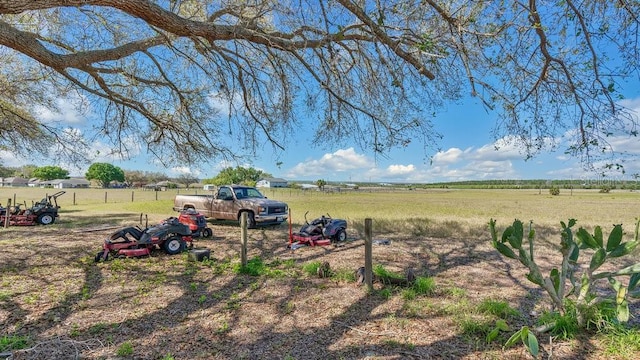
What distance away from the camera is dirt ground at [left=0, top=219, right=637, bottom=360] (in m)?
3.36

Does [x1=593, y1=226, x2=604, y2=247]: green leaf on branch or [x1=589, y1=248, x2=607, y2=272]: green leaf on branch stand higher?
[x1=593, y1=226, x2=604, y2=247]: green leaf on branch

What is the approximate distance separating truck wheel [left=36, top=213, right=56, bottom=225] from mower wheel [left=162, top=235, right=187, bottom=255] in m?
9.05

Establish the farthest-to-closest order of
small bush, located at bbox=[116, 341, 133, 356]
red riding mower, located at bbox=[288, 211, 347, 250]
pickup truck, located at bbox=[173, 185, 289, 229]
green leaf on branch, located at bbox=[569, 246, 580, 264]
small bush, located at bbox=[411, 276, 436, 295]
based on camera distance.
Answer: pickup truck, located at bbox=[173, 185, 289, 229]
red riding mower, located at bbox=[288, 211, 347, 250]
small bush, located at bbox=[411, 276, 436, 295]
green leaf on branch, located at bbox=[569, 246, 580, 264]
small bush, located at bbox=[116, 341, 133, 356]

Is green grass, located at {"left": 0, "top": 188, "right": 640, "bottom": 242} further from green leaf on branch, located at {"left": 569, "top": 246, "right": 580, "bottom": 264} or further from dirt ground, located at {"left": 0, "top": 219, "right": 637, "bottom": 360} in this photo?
green leaf on branch, located at {"left": 569, "top": 246, "right": 580, "bottom": 264}

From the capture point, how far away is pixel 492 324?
3.85 meters

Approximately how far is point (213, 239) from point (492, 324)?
8043 mm

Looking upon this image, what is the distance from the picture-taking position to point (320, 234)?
9.42 meters

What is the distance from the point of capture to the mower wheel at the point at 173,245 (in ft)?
25.7

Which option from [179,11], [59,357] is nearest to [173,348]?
[59,357]

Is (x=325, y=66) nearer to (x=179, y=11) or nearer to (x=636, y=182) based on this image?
(x=179, y=11)

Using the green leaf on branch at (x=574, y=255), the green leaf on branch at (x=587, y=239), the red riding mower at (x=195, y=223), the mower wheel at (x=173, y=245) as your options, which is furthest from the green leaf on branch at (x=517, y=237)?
the red riding mower at (x=195, y=223)

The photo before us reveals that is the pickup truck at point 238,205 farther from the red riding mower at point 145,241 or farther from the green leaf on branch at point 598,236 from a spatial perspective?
the green leaf on branch at point 598,236

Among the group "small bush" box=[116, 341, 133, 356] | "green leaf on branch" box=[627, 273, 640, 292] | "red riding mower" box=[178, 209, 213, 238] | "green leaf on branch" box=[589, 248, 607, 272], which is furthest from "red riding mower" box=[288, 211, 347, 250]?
"green leaf on branch" box=[627, 273, 640, 292]

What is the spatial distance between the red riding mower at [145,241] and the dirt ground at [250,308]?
24cm
